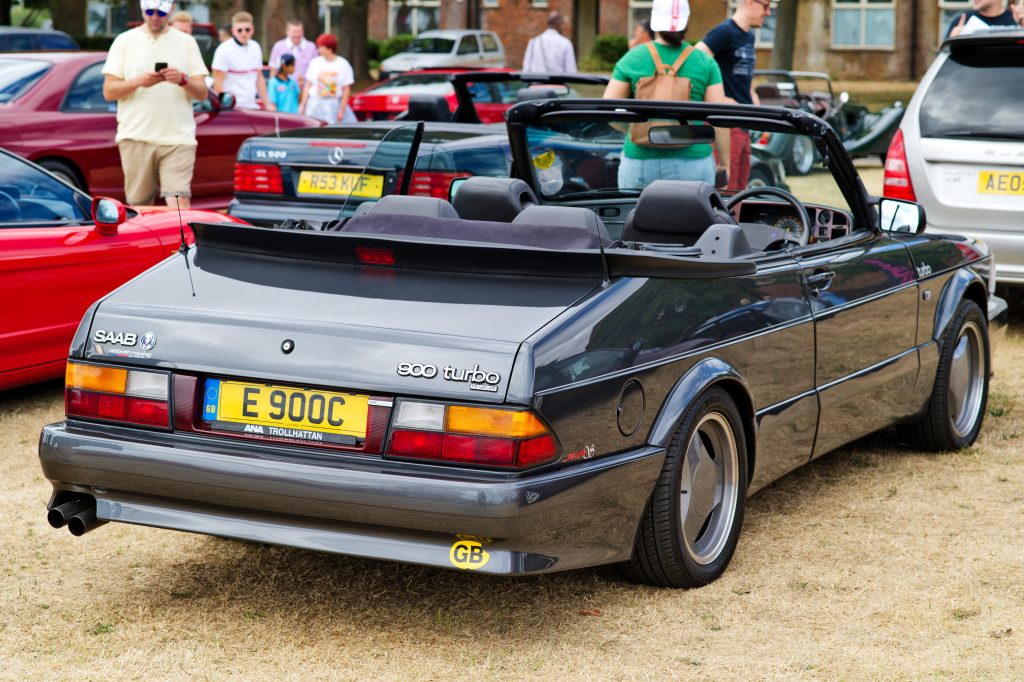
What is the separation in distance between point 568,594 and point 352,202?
1629 mm

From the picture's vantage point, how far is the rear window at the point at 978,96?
27.0ft

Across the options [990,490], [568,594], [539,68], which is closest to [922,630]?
[568,594]

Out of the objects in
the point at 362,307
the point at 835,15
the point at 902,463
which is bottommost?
the point at 902,463

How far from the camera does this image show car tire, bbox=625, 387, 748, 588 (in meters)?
4.06

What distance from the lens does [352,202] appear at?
506 cm

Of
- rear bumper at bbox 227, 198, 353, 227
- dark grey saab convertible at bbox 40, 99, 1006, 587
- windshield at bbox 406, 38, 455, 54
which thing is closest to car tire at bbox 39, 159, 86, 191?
rear bumper at bbox 227, 198, 353, 227

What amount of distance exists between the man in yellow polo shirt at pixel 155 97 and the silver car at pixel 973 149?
14.9 ft

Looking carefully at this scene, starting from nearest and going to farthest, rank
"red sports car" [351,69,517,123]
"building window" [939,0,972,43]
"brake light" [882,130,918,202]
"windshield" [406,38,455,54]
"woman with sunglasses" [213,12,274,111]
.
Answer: "brake light" [882,130,918,202]
"woman with sunglasses" [213,12,274,111]
"red sports car" [351,69,517,123]
"windshield" [406,38,455,54]
"building window" [939,0,972,43]

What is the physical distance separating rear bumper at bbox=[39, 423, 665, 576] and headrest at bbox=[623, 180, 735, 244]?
3.15ft

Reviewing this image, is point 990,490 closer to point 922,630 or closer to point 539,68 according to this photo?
point 922,630

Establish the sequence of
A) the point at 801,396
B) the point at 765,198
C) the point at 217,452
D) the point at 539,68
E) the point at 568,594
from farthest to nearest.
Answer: the point at 539,68 → the point at 765,198 → the point at 801,396 → the point at 568,594 → the point at 217,452

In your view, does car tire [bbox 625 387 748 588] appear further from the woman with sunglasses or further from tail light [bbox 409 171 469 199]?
the woman with sunglasses

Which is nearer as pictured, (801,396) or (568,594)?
(568,594)

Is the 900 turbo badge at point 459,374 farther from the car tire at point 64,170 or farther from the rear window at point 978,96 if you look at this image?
the car tire at point 64,170
